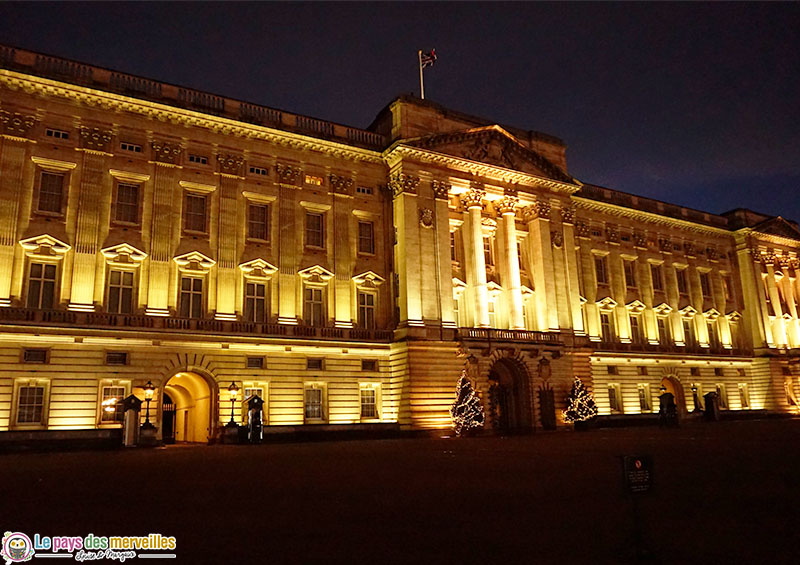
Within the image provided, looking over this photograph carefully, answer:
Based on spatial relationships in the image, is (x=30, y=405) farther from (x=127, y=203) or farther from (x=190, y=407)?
(x=127, y=203)

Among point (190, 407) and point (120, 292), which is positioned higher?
point (120, 292)

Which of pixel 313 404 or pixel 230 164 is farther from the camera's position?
pixel 230 164

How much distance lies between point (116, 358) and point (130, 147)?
11.6 metres

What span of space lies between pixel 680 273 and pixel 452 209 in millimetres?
26942

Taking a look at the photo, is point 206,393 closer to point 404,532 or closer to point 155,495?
point 155,495

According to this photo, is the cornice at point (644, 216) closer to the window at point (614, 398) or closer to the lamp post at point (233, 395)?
the window at point (614, 398)

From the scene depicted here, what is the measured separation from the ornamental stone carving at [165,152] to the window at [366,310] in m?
13.5

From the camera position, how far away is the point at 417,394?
37250 millimetres

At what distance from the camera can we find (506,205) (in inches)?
1757

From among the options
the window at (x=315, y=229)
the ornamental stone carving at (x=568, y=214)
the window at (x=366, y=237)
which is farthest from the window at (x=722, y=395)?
the window at (x=315, y=229)

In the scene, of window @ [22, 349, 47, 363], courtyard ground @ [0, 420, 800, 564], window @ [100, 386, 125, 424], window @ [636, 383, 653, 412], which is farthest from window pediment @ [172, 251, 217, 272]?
window @ [636, 383, 653, 412]

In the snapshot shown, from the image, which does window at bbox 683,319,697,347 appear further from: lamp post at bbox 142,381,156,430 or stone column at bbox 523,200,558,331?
lamp post at bbox 142,381,156,430

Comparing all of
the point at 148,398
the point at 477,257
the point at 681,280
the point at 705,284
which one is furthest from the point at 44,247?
the point at 705,284

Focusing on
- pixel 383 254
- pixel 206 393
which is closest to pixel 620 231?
pixel 383 254
